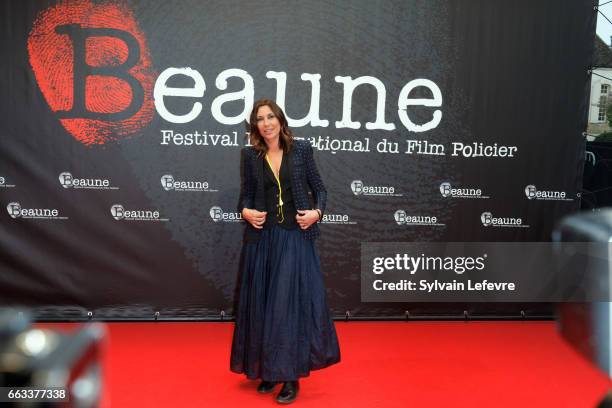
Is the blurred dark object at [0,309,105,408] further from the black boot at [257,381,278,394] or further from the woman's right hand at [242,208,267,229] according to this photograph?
the black boot at [257,381,278,394]

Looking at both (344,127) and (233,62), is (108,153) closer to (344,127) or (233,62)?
(233,62)

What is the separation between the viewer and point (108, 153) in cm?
473

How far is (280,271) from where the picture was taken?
3.32 metres

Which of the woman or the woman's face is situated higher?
the woman's face

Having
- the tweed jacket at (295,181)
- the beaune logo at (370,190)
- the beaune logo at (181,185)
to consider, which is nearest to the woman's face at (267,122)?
the tweed jacket at (295,181)

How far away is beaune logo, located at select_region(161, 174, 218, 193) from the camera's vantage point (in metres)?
4.79

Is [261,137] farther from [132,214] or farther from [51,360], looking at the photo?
[51,360]

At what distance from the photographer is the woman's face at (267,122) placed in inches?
131

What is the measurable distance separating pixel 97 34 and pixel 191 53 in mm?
751

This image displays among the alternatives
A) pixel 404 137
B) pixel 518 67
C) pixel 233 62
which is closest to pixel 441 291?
pixel 404 137

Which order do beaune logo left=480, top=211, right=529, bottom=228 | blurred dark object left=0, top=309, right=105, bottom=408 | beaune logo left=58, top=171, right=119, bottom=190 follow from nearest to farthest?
1. blurred dark object left=0, top=309, right=105, bottom=408
2. beaune logo left=58, top=171, right=119, bottom=190
3. beaune logo left=480, top=211, right=529, bottom=228

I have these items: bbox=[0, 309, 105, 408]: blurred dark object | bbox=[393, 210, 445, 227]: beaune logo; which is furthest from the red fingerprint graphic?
bbox=[0, 309, 105, 408]: blurred dark object

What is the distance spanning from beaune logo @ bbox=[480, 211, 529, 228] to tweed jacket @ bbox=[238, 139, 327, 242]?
7.06 feet

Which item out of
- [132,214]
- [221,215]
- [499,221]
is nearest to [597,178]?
[499,221]
